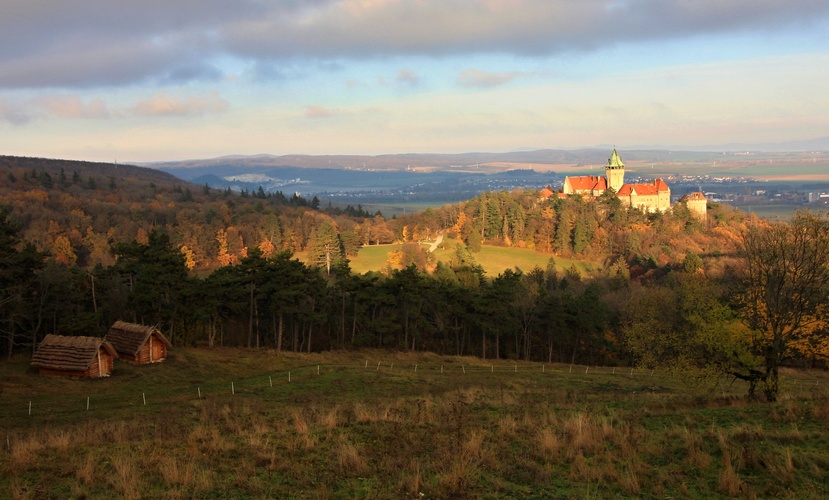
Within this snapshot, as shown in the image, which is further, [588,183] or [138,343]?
[588,183]

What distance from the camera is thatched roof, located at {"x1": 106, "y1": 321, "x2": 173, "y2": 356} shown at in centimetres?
3369

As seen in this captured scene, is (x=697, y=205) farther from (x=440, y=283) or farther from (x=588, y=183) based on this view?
(x=440, y=283)

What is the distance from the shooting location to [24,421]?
828 inches

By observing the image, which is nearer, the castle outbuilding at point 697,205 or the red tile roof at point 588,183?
the castle outbuilding at point 697,205

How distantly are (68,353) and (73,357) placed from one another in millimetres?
482

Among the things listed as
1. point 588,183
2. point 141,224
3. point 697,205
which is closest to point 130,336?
point 141,224

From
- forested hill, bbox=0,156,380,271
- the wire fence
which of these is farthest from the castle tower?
the wire fence

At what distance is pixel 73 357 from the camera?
98.5ft

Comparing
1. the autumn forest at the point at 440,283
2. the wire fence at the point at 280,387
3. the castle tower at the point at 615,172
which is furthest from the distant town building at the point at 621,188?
the wire fence at the point at 280,387

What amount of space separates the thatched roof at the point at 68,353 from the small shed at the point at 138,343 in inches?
106

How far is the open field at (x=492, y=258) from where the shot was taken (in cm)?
9038

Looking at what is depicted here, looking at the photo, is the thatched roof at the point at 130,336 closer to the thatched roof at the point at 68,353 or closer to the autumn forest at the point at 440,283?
the thatched roof at the point at 68,353

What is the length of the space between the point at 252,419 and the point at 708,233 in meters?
119

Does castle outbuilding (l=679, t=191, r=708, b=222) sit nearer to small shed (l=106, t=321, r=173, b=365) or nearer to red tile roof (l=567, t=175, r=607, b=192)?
red tile roof (l=567, t=175, r=607, b=192)
